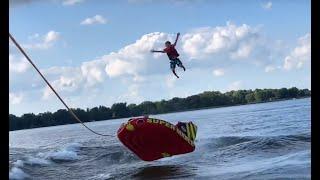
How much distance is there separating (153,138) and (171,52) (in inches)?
289

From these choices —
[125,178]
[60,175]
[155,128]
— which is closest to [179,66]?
[125,178]

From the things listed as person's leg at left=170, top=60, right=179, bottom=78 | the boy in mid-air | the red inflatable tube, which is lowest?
the red inflatable tube

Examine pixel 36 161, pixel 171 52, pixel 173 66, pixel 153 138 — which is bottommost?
pixel 36 161

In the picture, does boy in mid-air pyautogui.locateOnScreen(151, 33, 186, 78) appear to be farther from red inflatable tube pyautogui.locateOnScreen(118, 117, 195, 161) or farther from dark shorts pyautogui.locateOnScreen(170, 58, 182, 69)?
red inflatable tube pyautogui.locateOnScreen(118, 117, 195, 161)

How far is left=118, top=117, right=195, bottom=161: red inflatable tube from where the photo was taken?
11977 millimetres

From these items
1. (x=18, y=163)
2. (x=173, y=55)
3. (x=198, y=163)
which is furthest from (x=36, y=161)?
(x=173, y=55)

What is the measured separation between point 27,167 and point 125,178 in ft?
14.1

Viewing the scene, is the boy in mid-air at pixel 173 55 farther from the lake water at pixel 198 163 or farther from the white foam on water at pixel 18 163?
the white foam on water at pixel 18 163

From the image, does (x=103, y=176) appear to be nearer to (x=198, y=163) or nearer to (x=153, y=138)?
(x=153, y=138)

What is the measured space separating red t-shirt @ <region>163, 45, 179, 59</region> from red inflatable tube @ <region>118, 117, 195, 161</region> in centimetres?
696

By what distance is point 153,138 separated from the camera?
1212 centimetres

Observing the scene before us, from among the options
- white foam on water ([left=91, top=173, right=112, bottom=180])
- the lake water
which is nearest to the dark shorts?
the lake water

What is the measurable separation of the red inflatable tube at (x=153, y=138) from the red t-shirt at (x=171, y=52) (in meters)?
6.96
